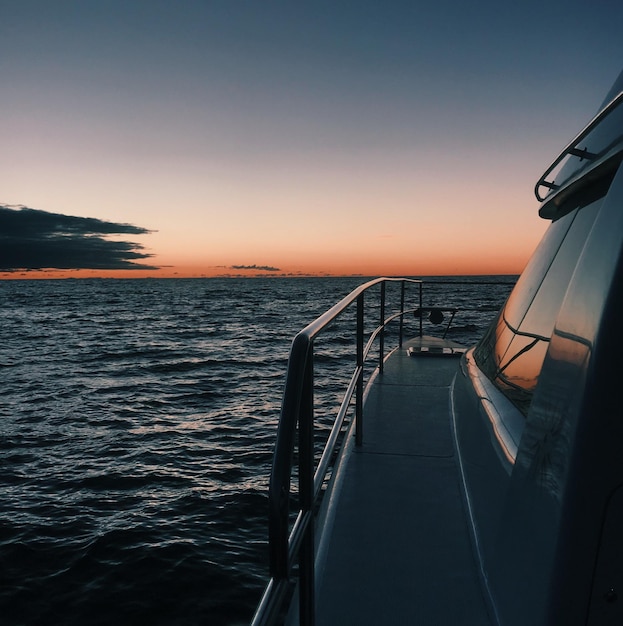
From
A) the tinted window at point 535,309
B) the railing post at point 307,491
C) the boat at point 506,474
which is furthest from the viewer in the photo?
the tinted window at point 535,309

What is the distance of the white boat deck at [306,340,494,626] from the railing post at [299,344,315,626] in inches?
16.4

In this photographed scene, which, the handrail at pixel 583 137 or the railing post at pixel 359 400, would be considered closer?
the handrail at pixel 583 137

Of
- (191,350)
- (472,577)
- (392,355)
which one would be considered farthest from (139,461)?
(191,350)

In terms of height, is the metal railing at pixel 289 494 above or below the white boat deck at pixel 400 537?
above

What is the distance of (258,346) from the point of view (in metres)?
28.6

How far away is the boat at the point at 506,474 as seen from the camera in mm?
1002

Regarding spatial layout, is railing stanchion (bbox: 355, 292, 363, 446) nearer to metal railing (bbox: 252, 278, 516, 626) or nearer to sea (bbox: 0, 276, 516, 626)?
metal railing (bbox: 252, 278, 516, 626)

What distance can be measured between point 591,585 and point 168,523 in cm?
716

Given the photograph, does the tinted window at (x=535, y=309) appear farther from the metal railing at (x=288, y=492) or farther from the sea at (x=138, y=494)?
the sea at (x=138, y=494)

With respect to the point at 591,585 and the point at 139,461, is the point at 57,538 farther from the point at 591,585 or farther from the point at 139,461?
the point at 591,585

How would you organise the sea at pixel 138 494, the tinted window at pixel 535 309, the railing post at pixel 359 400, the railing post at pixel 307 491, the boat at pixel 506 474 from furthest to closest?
1. the sea at pixel 138 494
2. the railing post at pixel 359 400
3. the tinted window at pixel 535 309
4. the railing post at pixel 307 491
5. the boat at pixel 506 474

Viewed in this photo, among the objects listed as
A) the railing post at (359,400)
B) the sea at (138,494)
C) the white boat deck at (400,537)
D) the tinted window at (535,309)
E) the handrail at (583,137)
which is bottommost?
the sea at (138,494)

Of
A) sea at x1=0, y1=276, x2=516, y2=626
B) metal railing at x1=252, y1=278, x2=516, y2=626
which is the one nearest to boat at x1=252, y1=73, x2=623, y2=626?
metal railing at x1=252, y1=278, x2=516, y2=626

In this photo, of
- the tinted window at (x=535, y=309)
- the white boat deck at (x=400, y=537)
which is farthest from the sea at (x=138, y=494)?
the tinted window at (x=535, y=309)
